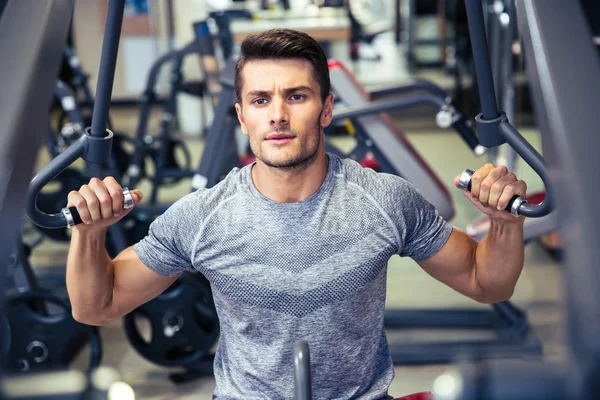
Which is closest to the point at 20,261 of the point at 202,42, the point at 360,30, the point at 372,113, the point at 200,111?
the point at 372,113

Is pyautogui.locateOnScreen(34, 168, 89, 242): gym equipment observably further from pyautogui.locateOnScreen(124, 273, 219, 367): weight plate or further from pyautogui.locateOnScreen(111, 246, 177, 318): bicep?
pyautogui.locateOnScreen(111, 246, 177, 318): bicep

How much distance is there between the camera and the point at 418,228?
163 cm

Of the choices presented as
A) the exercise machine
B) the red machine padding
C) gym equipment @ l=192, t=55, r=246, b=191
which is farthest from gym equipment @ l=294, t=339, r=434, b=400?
gym equipment @ l=192, t=55, r=246, b=191

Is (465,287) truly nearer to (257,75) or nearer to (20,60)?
(257,75)

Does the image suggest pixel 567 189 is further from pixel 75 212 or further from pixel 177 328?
pixel 177 328

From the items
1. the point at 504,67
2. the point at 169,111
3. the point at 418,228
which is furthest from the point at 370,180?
the point at 169,111

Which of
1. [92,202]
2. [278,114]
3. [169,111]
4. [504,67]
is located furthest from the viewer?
[169,111]

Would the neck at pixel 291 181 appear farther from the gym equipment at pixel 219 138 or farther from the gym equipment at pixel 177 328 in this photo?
the gym equipment at pixel 219 138

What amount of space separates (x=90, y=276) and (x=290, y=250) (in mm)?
368

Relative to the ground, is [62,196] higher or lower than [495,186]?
lower

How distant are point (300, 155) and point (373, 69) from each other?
743 cm

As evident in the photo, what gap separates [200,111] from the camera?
7.89 meters

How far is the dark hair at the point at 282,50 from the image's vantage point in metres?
1.56

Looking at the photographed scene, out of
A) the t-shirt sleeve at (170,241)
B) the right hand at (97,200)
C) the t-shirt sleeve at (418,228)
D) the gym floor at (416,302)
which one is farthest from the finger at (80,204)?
the gym floor at (416,302)
